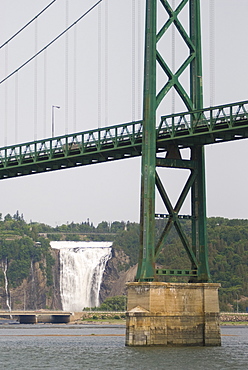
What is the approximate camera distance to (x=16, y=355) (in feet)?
288

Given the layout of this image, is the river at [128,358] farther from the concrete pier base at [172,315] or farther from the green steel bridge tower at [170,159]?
the green steel bridge tower at [170,159]

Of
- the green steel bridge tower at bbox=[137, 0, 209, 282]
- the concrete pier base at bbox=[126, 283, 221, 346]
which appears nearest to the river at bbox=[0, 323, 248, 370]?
the concrete pier base at bbox=[126, 283, 221, 346]

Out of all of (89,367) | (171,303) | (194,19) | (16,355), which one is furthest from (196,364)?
(194,19)

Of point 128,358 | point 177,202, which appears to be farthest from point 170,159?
point 128,358

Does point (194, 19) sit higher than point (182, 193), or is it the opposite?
point (194, 19)

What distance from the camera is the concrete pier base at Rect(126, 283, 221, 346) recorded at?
85.7m

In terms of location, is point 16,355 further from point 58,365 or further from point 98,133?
point 98,133

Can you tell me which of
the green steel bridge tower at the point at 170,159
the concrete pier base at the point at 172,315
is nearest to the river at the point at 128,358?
the concrete pier base at the point at 172,315

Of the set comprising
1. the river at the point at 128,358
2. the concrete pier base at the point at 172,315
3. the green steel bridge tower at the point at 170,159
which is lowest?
the river at the point at 128,358

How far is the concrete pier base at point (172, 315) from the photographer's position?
8569 cm

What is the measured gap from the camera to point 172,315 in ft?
288

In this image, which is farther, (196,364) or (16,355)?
(16,355)

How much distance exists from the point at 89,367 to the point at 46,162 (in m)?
35.1

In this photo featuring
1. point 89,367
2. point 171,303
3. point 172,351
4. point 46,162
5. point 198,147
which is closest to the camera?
point 89,367
